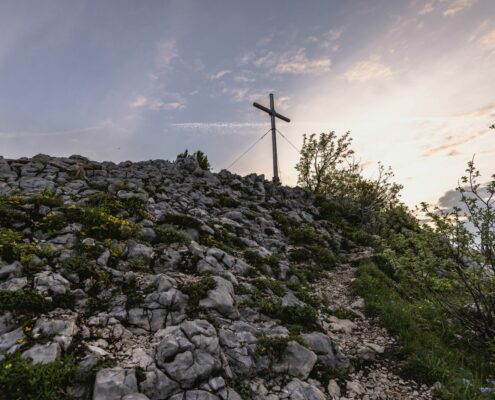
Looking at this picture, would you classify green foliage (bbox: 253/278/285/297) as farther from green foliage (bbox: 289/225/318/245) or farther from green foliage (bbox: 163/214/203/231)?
green foliage (bbox: 289/225/318/245)

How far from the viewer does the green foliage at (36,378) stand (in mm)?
4926

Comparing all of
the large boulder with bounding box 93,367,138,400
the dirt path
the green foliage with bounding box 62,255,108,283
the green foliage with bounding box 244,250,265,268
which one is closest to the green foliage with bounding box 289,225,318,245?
the green foliage with bounding box 244,250,265,268

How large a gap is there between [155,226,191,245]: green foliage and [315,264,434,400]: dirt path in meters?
6.28

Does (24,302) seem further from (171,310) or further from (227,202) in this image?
(227,202)

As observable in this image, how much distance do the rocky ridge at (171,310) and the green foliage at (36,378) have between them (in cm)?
15

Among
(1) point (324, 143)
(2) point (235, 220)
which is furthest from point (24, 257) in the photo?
(1) point (324, 143)

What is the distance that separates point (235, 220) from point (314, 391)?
12.4 m

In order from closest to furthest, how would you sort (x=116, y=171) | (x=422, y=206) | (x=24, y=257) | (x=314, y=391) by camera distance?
1. (x=314, y=391)
2. (x=24, y=257)
3. (x=422, y=206)
4. (x=116, y=171)

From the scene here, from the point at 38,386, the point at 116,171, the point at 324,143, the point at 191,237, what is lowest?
the point at 38,386

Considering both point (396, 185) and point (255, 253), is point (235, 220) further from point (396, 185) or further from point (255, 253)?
point (396, 185)

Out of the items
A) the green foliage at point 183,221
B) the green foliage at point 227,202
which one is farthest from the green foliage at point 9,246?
the green foliage at point 227,202

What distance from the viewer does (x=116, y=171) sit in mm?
21516

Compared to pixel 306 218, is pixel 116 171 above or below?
above

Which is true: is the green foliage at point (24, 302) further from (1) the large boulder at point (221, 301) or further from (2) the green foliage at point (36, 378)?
(1) the large boulder at point (221, 301)
